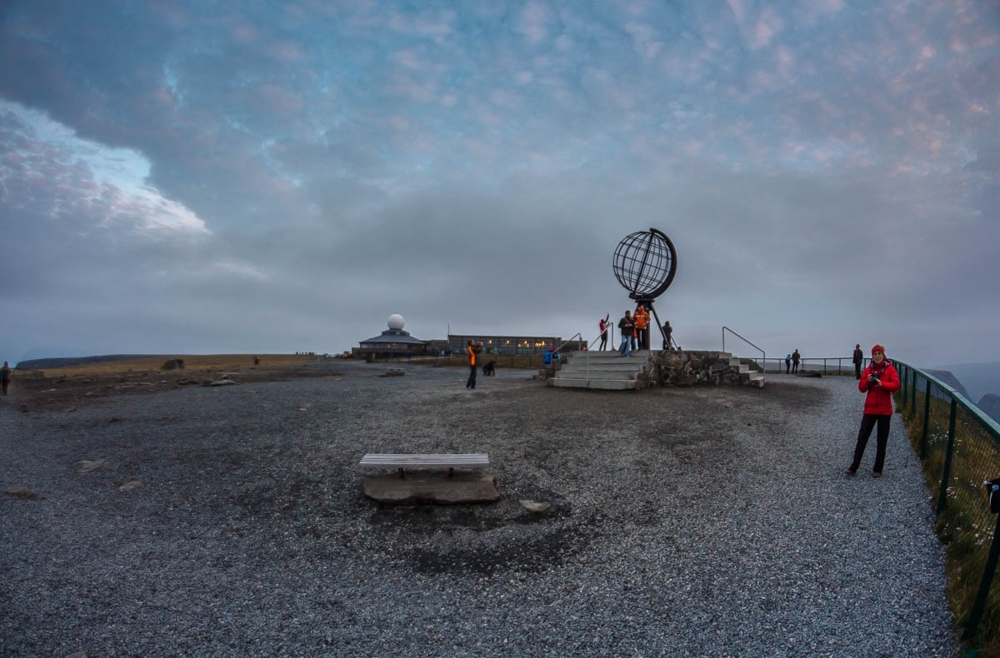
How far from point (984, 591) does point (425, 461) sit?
5355mm

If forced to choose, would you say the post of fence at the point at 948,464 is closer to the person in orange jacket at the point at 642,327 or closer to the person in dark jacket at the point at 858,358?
the person in orange jacket at the point at 642,327

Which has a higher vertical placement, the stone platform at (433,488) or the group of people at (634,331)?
the group of people at (634,331)

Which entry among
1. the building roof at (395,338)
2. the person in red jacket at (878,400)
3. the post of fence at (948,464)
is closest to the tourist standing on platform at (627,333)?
the person in red jacket at (878,400)

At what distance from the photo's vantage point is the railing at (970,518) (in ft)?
10.8

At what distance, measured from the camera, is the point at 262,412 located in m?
11.6

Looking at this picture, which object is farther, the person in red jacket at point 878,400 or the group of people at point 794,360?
the group of people at point 794,360

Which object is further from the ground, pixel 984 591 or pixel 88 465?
pixel 984 591

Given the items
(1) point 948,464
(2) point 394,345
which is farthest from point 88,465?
(2) point 394,345

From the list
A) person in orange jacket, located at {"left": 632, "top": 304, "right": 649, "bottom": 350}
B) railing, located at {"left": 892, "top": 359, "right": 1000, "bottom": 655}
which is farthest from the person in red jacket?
person in orange jacket, located at {"left": 632, "top": 304, "right": 649, "bottom": 350}

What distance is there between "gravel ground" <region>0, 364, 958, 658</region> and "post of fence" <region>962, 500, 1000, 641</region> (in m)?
0.16

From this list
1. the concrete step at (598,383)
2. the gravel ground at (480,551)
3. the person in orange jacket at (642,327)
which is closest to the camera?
the gravel ground at (480,551)

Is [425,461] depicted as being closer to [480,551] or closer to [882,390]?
[480,551]

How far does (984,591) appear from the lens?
128 inches

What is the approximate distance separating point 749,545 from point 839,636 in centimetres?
140
